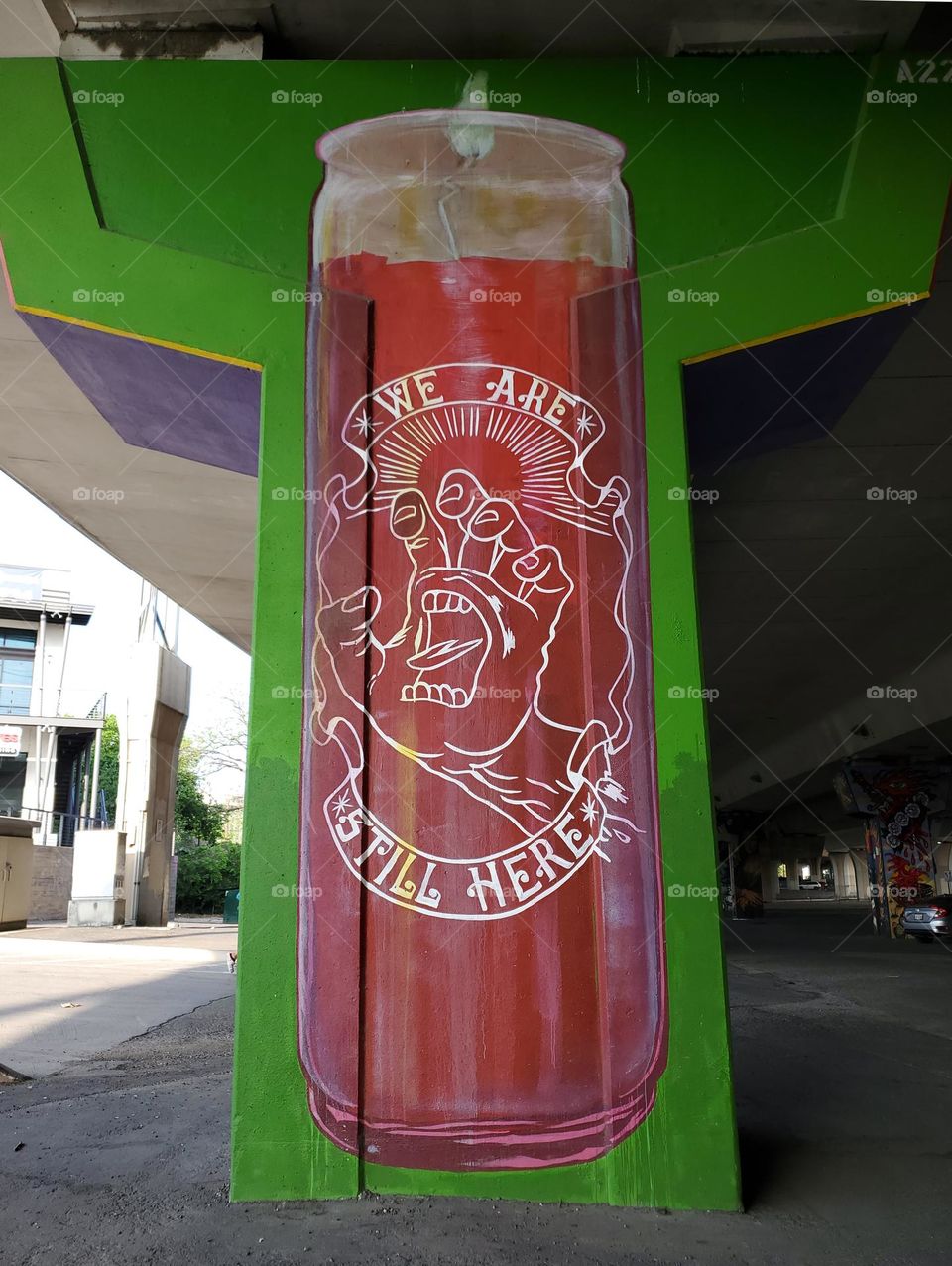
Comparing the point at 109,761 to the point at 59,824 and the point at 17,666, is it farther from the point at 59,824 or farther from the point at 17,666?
the point at 59,824

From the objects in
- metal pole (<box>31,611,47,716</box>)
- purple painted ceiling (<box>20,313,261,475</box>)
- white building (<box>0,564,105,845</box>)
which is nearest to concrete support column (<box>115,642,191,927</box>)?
white building (<box>0,564,105,845</box>)

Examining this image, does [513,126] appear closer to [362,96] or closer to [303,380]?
[362,96]

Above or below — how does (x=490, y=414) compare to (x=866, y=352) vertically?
below

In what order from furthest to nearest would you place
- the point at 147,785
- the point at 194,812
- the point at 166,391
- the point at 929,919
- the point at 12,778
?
1. the point at 194,812
2. the point at 12,778
3. the point at 147,785
4. the point at 929,919
5. the point at 166,391

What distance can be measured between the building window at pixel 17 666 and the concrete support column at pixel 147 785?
17976 mm

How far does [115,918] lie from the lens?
23219 millimetres

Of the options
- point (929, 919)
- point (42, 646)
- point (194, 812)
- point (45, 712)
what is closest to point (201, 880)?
point (194, 812)

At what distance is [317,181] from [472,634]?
259 centimetres

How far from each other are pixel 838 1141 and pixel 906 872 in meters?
22.7

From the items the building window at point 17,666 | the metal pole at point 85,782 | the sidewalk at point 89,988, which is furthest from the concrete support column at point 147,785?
the building window at point 17,666

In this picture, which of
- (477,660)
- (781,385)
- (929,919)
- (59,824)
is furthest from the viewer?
(59,824)

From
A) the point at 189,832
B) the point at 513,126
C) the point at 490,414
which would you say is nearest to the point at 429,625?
the point at 490,414

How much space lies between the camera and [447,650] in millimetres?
4484

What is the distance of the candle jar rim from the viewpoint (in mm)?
4996
